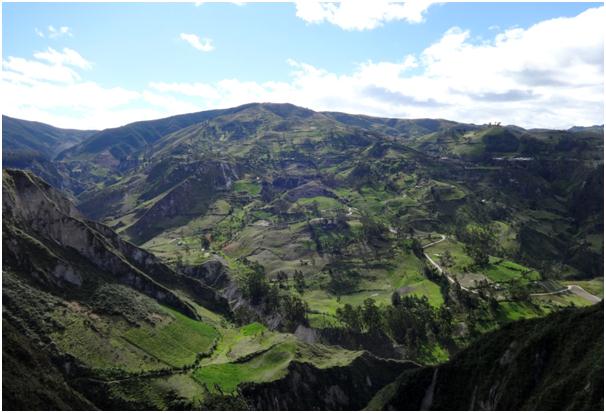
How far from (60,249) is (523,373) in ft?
391

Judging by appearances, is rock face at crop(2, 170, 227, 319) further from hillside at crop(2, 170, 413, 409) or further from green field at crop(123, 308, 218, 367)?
green field at crop(123, 308, 218, 367)

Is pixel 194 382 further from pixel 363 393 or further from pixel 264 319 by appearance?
pixel 264 319

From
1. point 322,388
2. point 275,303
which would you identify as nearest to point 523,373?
point 322,388

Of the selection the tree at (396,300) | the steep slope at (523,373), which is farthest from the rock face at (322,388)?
the tree at (396,300)

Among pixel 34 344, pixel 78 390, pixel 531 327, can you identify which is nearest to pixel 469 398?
pixel 531 327

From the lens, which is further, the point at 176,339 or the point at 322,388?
the point at 176,339

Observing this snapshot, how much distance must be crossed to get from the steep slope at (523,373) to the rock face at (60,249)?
78.0 metres

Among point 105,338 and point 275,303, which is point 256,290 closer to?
point 275,303

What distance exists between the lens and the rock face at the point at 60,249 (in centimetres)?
11381

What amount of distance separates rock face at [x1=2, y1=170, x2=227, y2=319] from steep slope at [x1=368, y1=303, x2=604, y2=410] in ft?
256

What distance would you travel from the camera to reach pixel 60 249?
12925 cm

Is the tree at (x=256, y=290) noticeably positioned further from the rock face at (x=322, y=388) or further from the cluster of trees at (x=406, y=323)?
the rock face at (x=322, y=388)

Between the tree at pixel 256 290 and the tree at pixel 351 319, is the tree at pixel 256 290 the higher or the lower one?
the higher one

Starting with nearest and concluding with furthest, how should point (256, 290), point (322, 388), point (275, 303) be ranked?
point (322, 388) → point (275, 303) → point (256, 290)
